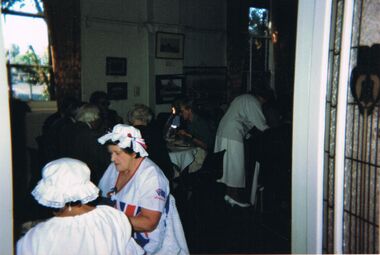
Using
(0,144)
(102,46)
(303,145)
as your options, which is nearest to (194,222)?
(303,145)

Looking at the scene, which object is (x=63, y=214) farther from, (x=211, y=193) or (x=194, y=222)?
(x=211, y=193)

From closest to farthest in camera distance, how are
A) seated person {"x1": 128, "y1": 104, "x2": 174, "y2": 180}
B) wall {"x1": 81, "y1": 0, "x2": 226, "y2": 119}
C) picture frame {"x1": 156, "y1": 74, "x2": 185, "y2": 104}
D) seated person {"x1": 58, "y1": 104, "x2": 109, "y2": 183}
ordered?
1. seated person {"x1": 58, "y1": 104, "x2": 109, "y2": 183}
2. seated person {"x1": 128, "y1": 104, "x2": 174, "y2": 180}
3. wall {"x1": 81, "y1": 0, "x2": 226, "y2": 119}
4. picture frame {"x1": 156, "y1": 74, "x2": 185, "y2": 104}

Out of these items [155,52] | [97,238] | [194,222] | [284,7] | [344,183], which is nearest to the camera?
[344,183]

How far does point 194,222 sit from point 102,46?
4342 mm

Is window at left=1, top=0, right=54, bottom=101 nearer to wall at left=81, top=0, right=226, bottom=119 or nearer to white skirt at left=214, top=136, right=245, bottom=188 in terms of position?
wall at left=81, top=0, right=226, bottom=119

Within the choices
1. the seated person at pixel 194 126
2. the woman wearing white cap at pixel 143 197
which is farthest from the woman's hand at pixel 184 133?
the woman wearing white cap at pixel 143 197

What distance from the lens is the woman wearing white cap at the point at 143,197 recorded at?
7.25 feet

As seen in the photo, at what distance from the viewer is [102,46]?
7.33 metres

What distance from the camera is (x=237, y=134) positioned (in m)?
5.02

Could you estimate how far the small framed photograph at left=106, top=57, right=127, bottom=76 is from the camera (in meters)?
7.43

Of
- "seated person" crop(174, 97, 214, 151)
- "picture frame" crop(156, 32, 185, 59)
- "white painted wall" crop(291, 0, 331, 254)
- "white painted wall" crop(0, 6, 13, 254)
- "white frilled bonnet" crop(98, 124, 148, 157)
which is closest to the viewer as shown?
"white painted wall" crop(0, 6, 13, 254)

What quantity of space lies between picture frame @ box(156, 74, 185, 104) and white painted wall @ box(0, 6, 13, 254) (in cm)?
706

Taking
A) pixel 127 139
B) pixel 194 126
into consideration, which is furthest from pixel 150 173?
pixel 194 126

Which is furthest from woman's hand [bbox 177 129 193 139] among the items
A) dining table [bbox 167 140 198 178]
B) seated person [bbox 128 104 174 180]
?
seated person [bbox 128 104 174 180]
